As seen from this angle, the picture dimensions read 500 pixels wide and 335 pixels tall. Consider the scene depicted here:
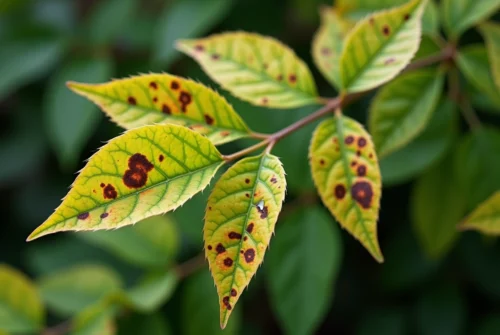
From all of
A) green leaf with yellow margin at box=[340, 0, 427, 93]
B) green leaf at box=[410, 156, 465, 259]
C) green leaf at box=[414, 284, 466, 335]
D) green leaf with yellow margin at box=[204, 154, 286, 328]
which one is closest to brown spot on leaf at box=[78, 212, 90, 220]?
green leaf with yellow margin at box=[204, 154, 286, 328]

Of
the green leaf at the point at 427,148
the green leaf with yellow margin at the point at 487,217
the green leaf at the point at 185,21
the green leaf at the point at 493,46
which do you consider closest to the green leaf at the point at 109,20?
the green leaf at the point at 185,21

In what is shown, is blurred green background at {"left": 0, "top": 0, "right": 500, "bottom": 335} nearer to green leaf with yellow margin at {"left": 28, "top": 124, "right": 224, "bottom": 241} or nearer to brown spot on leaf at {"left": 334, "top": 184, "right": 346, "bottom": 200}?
brown spot on leaf at {"left": 334, "top": 184, "right": 346, "bottom": 200}

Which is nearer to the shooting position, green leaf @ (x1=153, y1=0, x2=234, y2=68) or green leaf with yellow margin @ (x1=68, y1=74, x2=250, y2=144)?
green leaf with yellow margin @ (x1=68, y1=74, x2=250, y2=144)

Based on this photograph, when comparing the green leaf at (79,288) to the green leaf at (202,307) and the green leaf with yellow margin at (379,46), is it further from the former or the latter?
the green leaf with yellow margin at (379,46)

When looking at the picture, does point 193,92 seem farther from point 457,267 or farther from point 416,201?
point 457,267

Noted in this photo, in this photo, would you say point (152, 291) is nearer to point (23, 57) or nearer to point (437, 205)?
point (437, 205)

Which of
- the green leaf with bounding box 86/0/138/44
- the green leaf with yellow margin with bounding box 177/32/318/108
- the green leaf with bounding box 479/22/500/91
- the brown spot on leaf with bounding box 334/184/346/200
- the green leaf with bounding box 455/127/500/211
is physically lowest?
the green leaf with bounding box 455/127/500/211

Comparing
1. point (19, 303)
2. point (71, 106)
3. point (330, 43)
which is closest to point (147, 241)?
point (19, 303)
